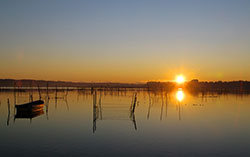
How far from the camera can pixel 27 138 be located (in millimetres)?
12844

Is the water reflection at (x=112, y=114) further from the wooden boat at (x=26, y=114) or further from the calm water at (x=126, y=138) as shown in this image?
the wooden boat at (x=26, y=114)

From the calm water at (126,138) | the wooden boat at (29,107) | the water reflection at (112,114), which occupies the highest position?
the wooden boat at (29,107)

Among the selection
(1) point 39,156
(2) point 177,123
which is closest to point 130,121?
(2) point 177,123

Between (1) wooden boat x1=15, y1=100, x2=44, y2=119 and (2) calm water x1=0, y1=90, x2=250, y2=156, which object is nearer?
(2) calm water x1=0, y1=90, x2=250, y2=156

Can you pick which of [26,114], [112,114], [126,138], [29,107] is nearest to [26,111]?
[26,114]

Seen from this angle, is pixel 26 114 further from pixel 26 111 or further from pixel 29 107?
pixel 29 107

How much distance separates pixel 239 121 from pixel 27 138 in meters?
13.8

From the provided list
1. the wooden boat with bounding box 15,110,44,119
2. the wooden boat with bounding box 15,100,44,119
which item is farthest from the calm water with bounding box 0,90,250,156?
the wooden boat with bounding box 15,100,44,119

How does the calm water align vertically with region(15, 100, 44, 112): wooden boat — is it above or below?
below

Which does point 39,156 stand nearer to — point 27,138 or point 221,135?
point 27,138

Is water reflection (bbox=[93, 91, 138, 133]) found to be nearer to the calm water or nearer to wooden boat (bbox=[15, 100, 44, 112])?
the calm water

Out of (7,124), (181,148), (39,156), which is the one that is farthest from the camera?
(7,124)

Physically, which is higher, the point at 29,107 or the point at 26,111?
the point at 29,107

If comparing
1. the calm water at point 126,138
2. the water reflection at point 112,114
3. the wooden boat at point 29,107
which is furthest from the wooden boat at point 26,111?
the water reflection at point 112,114
